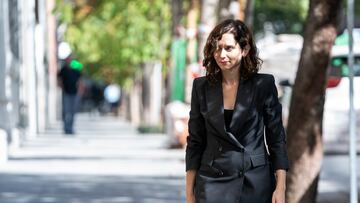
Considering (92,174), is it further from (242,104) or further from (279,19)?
(279,19)

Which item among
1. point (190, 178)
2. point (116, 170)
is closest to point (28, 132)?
point (116, 170)

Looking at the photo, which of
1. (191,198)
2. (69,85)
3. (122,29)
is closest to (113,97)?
(122,29)

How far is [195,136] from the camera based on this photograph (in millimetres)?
6262

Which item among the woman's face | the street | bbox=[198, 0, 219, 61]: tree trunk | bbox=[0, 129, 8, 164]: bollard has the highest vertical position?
bbox=[198, 0, 219, 61]: tree trunk

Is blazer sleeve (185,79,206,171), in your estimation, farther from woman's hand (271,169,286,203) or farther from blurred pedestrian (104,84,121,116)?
blurred pedestrian (104,84,121,116)

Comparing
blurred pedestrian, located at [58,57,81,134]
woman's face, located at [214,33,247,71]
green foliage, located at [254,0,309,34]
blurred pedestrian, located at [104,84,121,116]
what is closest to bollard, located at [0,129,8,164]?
blurred pedestrian, located at [58,57,81,134]

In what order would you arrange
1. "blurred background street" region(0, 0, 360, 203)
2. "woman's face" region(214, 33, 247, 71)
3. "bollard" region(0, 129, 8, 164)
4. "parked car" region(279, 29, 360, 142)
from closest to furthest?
"woman's face" region(214, 33, 247, 71)
"blurred background street" region(0, 0, 360, 203)
"bollard" region(0, 129, 8, 164)
"parked car" region(279, 29, 360, 142)

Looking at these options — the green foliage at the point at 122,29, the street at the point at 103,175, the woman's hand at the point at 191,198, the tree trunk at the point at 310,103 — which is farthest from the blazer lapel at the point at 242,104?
the green foliage at the point at 122,29

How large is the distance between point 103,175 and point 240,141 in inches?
459

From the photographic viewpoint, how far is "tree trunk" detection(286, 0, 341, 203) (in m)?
12.1

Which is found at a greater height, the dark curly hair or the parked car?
the dark curly hair

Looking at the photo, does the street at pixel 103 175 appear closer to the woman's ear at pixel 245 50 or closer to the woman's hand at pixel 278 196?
the woman's hand at pixel 278 196

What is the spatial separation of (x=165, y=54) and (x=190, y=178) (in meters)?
31.0

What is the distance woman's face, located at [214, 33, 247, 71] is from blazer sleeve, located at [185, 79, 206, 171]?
237 millimetres
